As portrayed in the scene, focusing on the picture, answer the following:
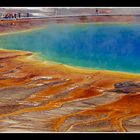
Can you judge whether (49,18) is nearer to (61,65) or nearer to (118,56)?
(61,65)

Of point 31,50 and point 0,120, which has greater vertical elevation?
point 31,50

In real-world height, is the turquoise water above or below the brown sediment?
above

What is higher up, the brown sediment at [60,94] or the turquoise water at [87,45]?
the turquoise water at [87,45]

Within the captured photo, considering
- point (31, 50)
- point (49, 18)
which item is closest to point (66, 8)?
point (49, 18)

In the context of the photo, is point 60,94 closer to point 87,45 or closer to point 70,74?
point 70,74

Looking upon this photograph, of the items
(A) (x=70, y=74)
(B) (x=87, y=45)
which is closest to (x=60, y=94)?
(A) (x=70, y=74)
